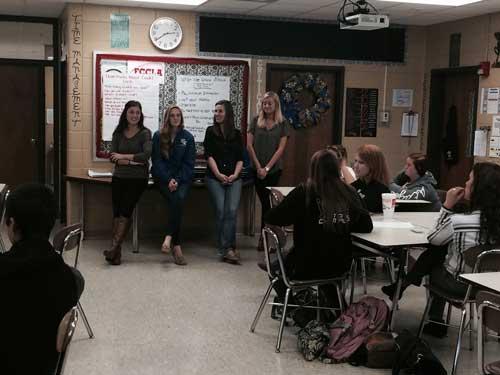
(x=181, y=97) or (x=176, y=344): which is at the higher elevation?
(x=181, y=97)

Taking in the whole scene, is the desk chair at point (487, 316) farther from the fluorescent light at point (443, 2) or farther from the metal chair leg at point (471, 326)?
the fluorescent light at point (443, 2)

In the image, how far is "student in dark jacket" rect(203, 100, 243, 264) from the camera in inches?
239

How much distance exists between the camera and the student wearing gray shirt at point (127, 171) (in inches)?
226

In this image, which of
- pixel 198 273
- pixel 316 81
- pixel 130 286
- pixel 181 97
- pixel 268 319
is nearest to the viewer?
pixel 268 319

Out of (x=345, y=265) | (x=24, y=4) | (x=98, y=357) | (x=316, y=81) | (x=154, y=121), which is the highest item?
(x=24, y=4)

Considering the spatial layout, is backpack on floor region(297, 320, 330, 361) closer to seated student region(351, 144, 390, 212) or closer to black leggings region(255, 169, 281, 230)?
seated student region(351, 144, 390, 212)

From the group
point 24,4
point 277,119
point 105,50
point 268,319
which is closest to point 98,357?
point 268,319

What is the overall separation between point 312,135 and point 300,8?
152 cm

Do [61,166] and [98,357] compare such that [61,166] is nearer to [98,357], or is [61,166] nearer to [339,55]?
[339,55]

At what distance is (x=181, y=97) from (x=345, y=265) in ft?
11.8

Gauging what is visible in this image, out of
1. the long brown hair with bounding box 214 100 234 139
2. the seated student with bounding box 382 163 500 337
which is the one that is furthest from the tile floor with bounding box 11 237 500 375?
the long brown hair with bounding box 214 100 234 139

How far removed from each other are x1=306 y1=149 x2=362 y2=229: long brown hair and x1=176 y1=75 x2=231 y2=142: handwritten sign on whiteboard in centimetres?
337

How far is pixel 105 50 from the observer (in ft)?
21.9

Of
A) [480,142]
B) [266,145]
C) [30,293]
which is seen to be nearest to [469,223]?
[30,293]
